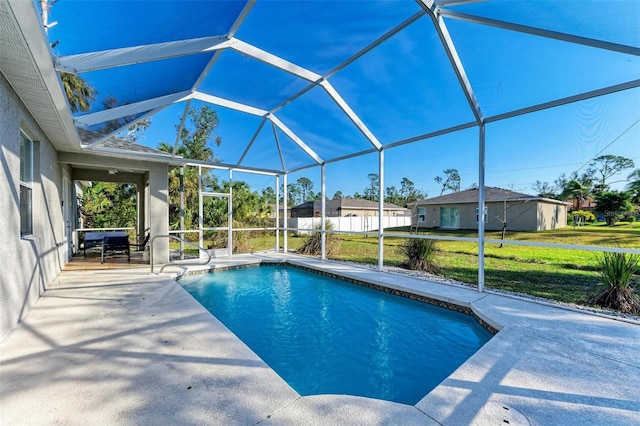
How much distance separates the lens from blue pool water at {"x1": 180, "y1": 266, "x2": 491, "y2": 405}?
3189mm

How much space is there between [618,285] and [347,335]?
4818mm

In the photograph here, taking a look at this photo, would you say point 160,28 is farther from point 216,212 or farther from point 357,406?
point 216,212

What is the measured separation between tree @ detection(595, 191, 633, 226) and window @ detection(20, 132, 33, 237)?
47.6 feet

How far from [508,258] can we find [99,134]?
13.4 m

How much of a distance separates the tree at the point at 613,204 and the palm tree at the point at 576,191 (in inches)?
14.6

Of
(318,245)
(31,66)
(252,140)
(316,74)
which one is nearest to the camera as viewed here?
(31,66)

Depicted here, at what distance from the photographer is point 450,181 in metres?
19.0

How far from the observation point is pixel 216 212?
12.6m

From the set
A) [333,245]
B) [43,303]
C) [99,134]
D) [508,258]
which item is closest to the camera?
[43,303]

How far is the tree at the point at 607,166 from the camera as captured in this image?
7.41 meters

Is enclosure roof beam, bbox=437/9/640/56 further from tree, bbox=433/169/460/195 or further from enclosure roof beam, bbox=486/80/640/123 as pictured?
tree, bbox=433/169/460/195

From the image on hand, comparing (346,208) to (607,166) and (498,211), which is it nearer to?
(498,211)

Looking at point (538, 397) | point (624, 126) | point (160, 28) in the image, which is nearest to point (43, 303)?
point (160, 28)

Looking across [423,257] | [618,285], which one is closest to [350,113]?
[423,257]
